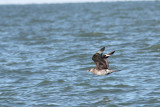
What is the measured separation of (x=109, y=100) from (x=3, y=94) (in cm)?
407

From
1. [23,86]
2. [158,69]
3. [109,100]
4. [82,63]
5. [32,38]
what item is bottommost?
[109,100]

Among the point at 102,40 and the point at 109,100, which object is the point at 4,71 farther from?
the point at 102,40

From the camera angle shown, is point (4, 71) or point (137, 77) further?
point (4, 71)

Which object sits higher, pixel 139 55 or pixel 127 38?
pixel 127 38

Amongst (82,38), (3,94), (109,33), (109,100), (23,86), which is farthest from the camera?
(109,33)

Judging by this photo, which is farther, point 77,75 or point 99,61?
point 77,75

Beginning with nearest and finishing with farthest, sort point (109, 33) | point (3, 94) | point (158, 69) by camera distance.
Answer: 1. point (3, 94)
2. point (158, 69)
3. point (109, 33)

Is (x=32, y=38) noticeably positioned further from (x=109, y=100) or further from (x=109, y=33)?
(x=109, y=100)

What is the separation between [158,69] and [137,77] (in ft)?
6.04

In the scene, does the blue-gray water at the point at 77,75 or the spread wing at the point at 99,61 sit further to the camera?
the blue-gray water at the point at 77,75

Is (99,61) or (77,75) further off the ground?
(77,75)

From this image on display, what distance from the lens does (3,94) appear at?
15.1 metres

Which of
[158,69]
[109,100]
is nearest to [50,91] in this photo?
[109,100]

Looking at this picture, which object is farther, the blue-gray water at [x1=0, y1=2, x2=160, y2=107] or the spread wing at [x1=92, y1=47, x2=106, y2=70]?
the blue-gray water at [x1=0, y1=2, x2=160, y2=107]
